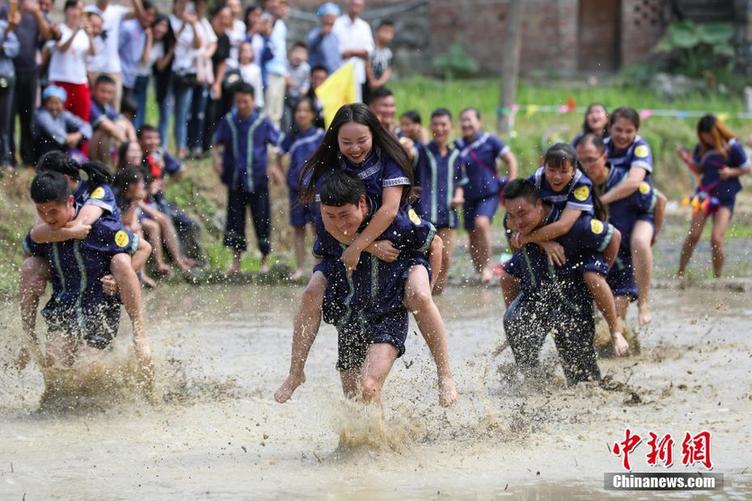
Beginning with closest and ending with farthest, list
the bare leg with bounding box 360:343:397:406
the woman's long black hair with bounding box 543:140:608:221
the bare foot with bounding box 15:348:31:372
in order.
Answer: the bare leg with bounding box 360:343:397:406 < the bare foot with bounding box 15:348:31:372 < the woman's long black hair with bounding box 543:140:608:221

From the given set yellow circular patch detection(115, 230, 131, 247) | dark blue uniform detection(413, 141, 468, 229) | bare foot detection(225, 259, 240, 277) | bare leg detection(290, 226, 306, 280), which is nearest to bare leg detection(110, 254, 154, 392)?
yellow circular patch detection(115, 230, 131, 247)

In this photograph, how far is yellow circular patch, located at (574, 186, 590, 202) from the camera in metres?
8.17

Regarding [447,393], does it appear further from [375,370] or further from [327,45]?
[327,45]

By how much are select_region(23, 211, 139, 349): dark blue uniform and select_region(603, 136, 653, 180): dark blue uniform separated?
363cm

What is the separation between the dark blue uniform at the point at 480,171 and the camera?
42.3 ft

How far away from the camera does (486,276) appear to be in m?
12.1

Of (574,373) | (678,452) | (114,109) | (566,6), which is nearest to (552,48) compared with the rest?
(566,6)

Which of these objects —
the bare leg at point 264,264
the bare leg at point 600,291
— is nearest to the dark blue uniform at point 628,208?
the bare leg at point 600,291

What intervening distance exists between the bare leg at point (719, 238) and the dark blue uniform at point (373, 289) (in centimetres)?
581

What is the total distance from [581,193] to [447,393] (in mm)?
1847

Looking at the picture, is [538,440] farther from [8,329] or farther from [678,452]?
[8,329]

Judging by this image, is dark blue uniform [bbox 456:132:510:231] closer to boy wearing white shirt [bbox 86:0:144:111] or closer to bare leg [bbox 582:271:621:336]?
boy wearing white shirt [bbox 86:0:144:111]

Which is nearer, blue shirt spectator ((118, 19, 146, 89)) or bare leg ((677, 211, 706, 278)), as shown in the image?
bare leg ((677, 211, 706, 278))

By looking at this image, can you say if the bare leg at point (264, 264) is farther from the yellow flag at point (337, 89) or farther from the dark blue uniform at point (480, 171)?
the yellow flag at point (337, 89)
